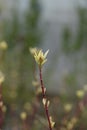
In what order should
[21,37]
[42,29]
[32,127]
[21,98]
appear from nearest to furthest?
[32,127] < [21,98] < [21,37] < [42,29]

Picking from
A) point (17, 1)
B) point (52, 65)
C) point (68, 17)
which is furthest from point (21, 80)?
point (68, 17)

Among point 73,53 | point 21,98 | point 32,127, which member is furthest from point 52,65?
point 32,127

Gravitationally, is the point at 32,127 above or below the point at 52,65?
below

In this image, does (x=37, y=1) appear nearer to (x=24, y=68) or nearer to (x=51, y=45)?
(x=24, y=68)

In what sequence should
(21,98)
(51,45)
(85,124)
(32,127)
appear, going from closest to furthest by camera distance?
1. (32,127)
2. (85,124)
3. (21,98)
4. (51,45)

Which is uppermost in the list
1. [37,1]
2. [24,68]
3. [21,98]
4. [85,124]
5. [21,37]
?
[37,1]

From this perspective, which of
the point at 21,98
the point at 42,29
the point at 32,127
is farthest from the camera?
the point at 42,29

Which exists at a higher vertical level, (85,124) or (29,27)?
A: (29,27)

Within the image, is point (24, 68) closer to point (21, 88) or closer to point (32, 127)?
point (21, 88)

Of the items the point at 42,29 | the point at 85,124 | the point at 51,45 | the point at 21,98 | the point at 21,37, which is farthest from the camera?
the point at 51,45

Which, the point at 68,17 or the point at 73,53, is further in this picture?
the point at 68,17
